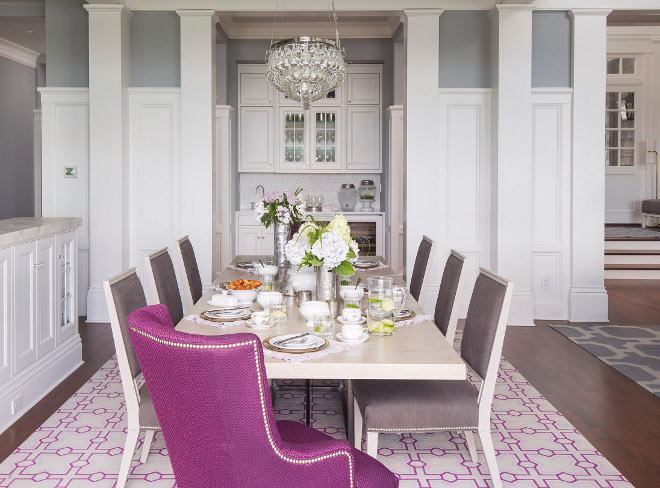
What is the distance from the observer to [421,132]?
566cm

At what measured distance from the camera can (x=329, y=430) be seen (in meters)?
3.19

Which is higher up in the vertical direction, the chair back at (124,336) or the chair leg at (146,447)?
the chair back at (124,336)

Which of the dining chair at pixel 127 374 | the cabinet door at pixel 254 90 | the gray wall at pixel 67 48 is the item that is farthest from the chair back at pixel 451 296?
the cabinet door at pixel 254 90

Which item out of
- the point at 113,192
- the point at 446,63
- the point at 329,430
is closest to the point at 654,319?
the point at 446,63

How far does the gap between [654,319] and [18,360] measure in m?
5.23

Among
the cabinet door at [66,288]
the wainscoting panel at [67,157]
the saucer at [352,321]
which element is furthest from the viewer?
the wainscoting panel at [67,157]

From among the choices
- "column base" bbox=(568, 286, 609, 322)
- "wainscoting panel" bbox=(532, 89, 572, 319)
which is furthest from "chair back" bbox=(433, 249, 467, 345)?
"column base" bbox=(568, 286, 609, 322)

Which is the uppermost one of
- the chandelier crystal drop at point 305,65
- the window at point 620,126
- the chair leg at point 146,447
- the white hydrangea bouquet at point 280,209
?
the window at point 620,126

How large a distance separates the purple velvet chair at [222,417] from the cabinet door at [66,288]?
8.56 feet

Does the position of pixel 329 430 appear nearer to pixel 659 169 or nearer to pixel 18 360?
pixel 18 360

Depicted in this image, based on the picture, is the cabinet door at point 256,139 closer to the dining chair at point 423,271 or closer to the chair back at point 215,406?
the dining chair at point 423,271

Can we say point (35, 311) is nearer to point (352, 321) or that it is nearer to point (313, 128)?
point (352, 321)

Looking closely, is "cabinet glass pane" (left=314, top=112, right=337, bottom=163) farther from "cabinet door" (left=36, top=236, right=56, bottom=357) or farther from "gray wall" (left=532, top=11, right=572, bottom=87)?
"cabinet door" (left=36, top=236, right=56, bottom=357)

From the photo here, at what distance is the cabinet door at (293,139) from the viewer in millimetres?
7699
